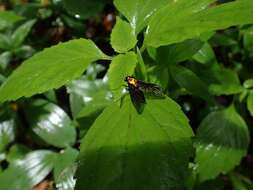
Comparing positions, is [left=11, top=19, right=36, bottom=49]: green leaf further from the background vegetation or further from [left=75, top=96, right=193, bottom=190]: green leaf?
[left=75, top=96, right=193, bottom=190]: green leaf

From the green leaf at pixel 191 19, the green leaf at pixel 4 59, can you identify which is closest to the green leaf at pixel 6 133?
the green leaf at pixel 4 59

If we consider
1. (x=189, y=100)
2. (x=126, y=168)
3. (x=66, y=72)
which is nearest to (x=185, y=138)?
(x=126, y=168)

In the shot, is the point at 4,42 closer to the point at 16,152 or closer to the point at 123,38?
the point at 16,152

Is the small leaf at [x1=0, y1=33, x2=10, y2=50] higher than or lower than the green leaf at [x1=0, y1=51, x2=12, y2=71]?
higher

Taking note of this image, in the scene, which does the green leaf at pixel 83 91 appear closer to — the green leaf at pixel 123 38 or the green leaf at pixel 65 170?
the green leaf at pixel 65 170

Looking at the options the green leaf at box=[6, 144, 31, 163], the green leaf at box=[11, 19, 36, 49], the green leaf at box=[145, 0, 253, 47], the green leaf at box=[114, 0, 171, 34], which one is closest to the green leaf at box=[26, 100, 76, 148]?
the green leaf at box=[6, 144, 31, 163]

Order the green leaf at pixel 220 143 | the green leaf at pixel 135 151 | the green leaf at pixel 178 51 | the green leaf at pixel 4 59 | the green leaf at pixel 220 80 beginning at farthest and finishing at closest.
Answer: the green leaf at pixel 4 59 → the green leaf at pixel 220 80 → the green leaf at pixel 220 143 → the green leaf at pixel 178 51 → the green leaf at pixel 135 151
